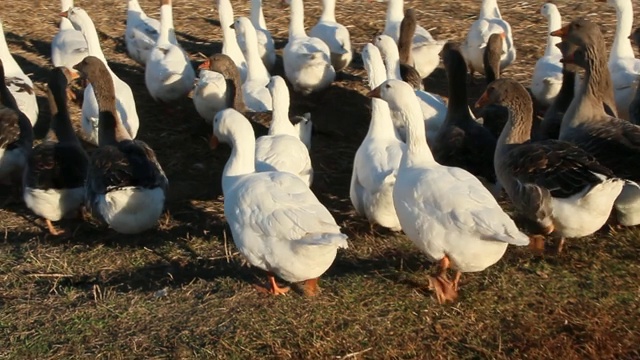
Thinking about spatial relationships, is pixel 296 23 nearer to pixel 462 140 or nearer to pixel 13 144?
pixel 462 140

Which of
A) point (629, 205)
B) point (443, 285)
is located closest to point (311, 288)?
point (443, 285)

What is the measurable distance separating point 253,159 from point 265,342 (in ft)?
6.29

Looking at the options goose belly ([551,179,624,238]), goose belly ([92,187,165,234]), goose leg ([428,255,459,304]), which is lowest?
goose belly ([92,187,165,234])

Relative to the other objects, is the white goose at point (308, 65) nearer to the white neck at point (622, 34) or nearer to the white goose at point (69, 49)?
the white goose at point (69, 49)

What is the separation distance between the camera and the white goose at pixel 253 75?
968 centimetres

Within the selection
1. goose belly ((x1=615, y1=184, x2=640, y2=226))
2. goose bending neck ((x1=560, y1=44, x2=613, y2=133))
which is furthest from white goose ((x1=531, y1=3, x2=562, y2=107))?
goose belly ((x1=615, y1=184, x2=640, y2=226))

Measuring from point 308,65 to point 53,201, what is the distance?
3613 mm

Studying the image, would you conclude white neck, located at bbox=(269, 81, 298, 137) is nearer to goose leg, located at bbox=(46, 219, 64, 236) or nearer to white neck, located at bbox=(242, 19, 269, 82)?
white neck, located at bbox=(242, 19, 269, 82)

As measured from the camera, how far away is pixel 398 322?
6016 millimetres

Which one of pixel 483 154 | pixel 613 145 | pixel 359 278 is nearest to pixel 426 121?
pixel 483 154

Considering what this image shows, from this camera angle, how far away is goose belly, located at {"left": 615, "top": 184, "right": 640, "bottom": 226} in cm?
716

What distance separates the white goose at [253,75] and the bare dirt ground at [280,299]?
101 centimetres

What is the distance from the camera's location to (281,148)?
7.86 metres

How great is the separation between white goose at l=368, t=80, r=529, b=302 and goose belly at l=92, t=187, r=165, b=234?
1.99 m
